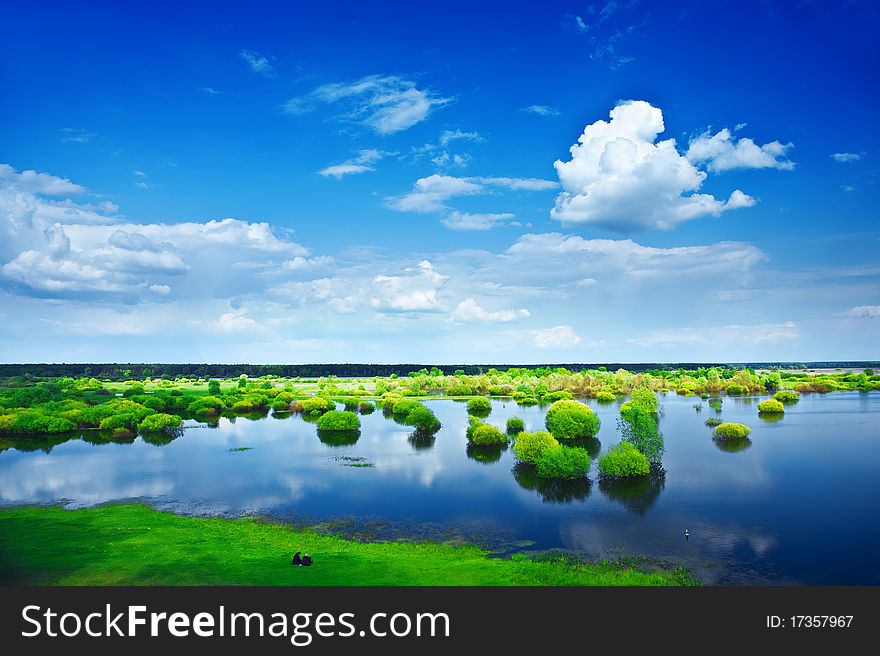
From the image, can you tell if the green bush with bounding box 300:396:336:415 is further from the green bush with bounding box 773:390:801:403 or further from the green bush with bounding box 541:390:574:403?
the green bush with bounding box 773:390:801:403

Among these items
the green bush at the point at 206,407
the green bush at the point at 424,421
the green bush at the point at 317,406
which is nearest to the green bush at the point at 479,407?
the green bush at the point at 424,421

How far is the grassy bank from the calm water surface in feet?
11.4

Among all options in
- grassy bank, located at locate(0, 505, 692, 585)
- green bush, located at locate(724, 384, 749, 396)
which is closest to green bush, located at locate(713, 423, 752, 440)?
grassy bank, located at locate(0, 505, 692, 585)

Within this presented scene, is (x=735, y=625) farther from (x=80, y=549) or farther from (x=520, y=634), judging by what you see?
(x=80, y=549)

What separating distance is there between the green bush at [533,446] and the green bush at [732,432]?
99.1 feet

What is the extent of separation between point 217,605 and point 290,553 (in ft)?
42.9

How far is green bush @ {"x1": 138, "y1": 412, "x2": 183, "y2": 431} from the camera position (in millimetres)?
89375

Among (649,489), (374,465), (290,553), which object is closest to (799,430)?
(649,489)

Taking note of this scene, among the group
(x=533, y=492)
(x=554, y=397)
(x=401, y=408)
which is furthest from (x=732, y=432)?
(x=554, y=397)

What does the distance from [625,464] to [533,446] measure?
32.7 ft

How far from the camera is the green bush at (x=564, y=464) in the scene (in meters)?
51.0

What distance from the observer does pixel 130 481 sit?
181ft

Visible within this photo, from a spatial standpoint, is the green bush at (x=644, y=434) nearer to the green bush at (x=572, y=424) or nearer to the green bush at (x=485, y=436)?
the green bush at (x=572, y=424)

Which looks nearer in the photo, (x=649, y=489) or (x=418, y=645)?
(x=418, y=645)
